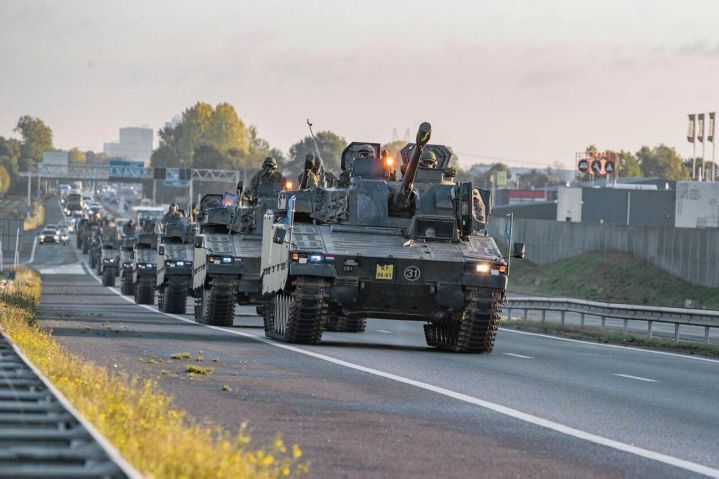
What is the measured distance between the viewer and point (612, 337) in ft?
108

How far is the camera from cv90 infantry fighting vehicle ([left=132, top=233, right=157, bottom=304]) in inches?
1933

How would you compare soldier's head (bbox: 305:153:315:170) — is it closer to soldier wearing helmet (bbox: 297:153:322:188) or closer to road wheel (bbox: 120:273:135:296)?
soldier wearing helmet (bbox: 297:153:322:188)

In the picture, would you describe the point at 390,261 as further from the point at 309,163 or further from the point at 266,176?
the point at 266,176

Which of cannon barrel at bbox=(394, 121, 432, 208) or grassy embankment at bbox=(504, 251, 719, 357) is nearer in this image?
cannon barrel at bbox=(394, 121, 432, 208)

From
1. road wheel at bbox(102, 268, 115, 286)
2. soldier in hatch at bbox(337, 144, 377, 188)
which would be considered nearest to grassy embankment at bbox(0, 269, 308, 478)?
soldier in hatch at bbox(337, 144, 377, 188)

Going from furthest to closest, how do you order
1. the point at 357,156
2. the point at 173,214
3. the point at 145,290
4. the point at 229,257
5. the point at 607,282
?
the point at 607,282, the point at 145,290, the point at 173,214, the point at 229,257, the point at 357,156

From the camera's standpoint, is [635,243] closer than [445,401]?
No

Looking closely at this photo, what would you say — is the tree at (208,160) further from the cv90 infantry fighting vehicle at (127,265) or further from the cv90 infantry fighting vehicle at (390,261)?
the cv90 infantry fighting vehicle at (390,261)

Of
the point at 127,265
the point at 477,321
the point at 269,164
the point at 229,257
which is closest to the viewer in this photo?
the point at 477,321

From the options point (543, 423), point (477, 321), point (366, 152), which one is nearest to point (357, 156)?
point (366, 152)

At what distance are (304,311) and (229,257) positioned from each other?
9682mm

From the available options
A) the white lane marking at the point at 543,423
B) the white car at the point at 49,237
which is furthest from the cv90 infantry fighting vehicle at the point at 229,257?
the white car at the point at 49,237

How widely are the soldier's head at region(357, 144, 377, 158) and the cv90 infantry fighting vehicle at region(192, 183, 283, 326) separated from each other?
5.77m

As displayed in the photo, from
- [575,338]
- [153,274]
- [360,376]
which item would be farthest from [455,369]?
[153,274]
